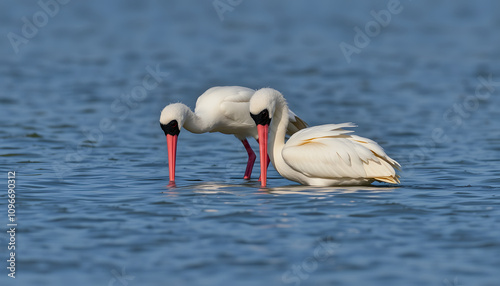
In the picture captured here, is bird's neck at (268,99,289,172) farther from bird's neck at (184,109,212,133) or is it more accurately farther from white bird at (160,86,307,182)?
bird's neck at (184,109,212,133)

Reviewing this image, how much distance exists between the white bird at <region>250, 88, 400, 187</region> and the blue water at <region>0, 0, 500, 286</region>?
235 millimetres

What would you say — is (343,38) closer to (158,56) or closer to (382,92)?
(158,56)

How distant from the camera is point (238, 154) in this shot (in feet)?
47.2

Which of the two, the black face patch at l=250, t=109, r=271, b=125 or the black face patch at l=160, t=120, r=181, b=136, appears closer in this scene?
the black face patch at l=250, t=109, r=271, b=125

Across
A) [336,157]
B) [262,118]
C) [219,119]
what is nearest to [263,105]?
[262,118]

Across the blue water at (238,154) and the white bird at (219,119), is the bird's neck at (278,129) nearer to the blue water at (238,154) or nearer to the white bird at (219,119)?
the white bird at (219,119)

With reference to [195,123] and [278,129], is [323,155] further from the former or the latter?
[195,123]

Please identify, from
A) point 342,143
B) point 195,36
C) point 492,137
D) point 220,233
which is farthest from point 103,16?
point 220,233

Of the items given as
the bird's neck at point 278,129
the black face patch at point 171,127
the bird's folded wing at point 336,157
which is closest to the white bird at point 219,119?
the black face patch at point 171,127

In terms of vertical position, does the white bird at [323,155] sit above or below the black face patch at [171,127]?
below

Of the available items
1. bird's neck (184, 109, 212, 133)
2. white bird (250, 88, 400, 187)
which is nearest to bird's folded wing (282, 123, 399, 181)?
white bird (250, 88, 400, 187)

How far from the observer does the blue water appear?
779 cm

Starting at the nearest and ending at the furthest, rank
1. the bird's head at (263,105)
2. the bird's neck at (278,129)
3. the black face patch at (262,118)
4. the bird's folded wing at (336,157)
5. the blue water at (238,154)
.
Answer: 1. the blue water at (238,154)
2. the bird's folded wing at (336,157)
3. the bird's head at (263,105)
4. the black face patch at (262,118)
5. the bird's neck at (278,129)

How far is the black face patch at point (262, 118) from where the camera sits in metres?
11.6
